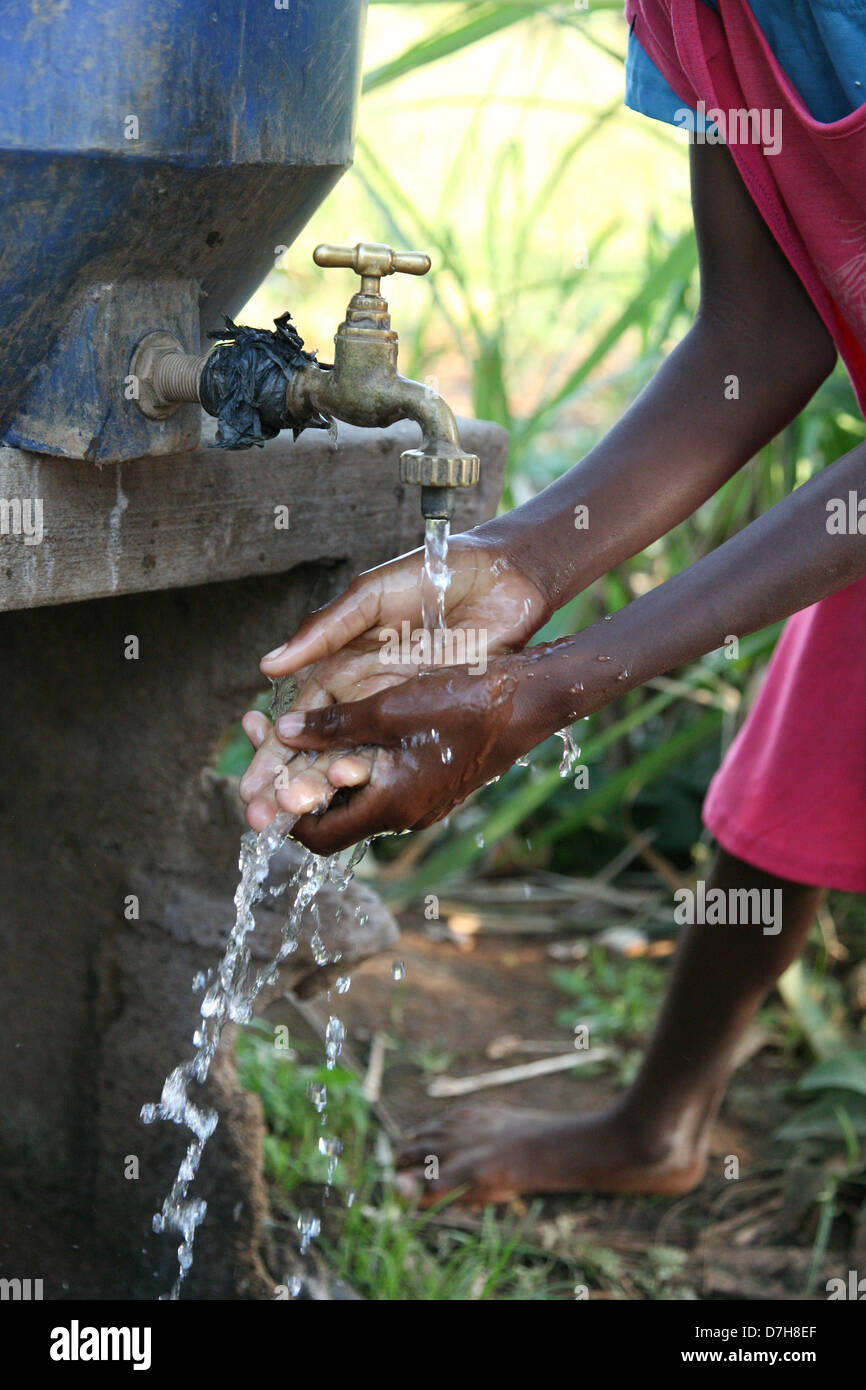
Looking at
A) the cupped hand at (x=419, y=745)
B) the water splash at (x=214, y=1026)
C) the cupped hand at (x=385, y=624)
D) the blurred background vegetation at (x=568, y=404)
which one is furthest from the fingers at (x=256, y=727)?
the blurred background vegetation at (x=568, y=404)

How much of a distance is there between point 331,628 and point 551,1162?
3.46ft

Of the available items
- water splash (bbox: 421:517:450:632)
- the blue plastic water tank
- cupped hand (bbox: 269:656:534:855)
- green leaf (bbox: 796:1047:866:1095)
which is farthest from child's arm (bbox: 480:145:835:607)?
green leaf (bbox: 796:1047:866:1095)

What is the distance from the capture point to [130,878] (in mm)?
1703

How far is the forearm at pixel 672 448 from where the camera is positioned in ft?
4.53

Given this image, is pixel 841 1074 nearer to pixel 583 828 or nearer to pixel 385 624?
pixel 583 828

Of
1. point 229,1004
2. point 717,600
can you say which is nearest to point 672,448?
point 717,600

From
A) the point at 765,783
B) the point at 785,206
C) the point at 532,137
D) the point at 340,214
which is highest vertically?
the point at 532,137

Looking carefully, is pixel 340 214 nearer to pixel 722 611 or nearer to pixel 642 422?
pixel 642 422

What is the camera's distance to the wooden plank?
3.94ft

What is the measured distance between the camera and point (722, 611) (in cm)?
122

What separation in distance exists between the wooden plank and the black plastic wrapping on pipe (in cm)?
14

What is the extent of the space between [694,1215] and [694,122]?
1.45m

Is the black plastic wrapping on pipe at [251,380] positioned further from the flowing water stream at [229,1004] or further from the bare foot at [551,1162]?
the bare foot at [551,1162]
